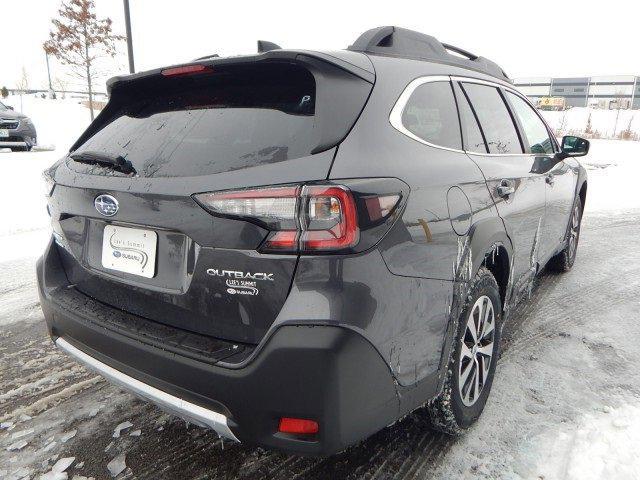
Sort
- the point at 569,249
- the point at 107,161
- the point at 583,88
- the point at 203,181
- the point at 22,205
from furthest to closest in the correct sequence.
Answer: the point at 583,88 → the point at 22,205 → the point at 569,249 → the point at 107,161 → the point at 203,181

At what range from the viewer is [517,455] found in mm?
2080

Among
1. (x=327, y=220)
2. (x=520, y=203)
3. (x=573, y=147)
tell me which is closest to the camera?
(x=327, y=220)

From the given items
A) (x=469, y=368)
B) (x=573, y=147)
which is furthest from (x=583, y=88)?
(x=469, y=368)

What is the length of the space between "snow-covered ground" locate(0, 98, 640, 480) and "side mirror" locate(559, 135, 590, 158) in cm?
119

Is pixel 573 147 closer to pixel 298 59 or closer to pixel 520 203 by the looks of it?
pixel 520 203

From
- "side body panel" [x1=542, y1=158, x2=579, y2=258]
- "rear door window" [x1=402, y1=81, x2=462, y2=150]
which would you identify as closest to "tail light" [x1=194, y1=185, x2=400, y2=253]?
"rear door window" [x1=402, y1=81, x2=462, y2=150]

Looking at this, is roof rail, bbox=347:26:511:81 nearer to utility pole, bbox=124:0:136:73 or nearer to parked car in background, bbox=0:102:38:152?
utility pole, bbox=124:0:136:73

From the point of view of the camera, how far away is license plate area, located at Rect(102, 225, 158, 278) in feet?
5.63

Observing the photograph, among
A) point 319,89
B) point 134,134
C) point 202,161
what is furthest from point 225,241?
point 134,134

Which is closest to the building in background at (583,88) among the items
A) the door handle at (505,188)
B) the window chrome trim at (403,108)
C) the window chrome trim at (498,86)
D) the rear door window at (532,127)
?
→ the rear door window at (532,127)

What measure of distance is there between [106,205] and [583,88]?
3904 inches

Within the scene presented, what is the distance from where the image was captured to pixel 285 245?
1.46m

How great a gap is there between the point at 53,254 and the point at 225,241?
1.19 meters

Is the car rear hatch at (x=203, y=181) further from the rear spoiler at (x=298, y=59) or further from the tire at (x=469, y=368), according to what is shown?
the tire at (x=469, y=368)
